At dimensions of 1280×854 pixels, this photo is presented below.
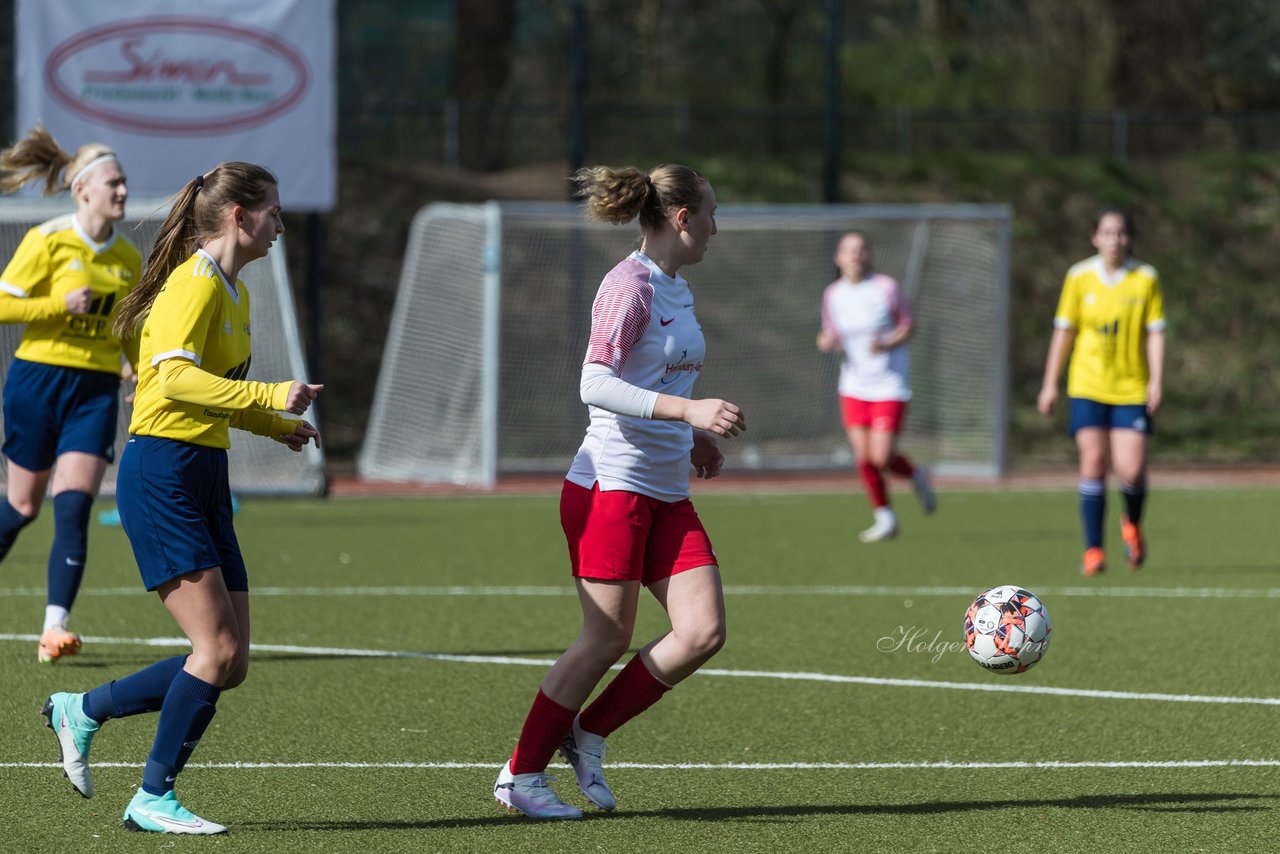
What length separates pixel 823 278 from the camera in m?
17.8

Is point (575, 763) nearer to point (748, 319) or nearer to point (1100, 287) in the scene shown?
point (1100, 287)

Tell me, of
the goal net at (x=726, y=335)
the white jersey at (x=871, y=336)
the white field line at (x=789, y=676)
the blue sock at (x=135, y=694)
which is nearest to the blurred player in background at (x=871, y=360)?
the white jersey at (x=871, y=336)

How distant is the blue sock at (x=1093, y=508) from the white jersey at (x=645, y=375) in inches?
222

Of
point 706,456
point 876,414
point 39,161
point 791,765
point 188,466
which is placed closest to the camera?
point 188,466

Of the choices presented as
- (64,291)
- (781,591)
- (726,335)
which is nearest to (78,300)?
(64,291)

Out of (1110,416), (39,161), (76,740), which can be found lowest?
(1110,416)

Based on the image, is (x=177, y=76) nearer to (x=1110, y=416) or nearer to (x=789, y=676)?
(x=1110, y=416)

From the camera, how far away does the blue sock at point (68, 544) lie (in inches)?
279

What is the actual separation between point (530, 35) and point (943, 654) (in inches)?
723

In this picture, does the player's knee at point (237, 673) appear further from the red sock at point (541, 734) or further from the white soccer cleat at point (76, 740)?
the red sock at point (541, 734)

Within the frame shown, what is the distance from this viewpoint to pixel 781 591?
9586 mm

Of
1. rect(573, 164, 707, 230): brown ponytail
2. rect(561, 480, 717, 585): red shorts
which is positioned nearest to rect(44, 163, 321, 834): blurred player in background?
rect(561, 480, 717, 585): red shorts

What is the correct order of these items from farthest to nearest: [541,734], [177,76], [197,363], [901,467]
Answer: [177,76]
[901,467]
[541,734]
[197,363]

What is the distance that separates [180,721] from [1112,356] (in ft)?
21.5
